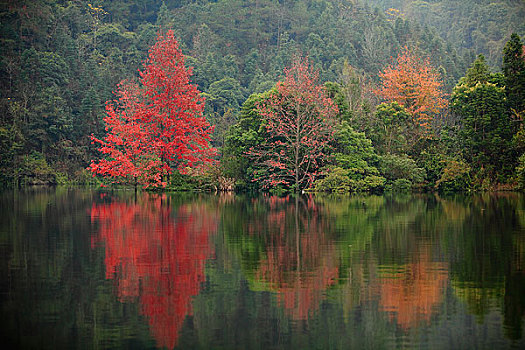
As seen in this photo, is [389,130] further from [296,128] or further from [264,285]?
[264,285]

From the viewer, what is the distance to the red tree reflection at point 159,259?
7436mm

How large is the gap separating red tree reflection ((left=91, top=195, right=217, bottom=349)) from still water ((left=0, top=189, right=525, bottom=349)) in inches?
1.3

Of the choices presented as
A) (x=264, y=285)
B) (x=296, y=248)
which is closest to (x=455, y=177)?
(x=296, y=248)

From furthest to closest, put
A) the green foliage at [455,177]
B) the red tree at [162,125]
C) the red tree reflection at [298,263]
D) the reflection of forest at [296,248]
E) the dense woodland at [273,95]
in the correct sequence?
the red tree at [162,125]
the dense woodland at [273,95]
the green foliage at [455,177]
the reflection of forest at [296,248]
the red tree reflection at [298,263]

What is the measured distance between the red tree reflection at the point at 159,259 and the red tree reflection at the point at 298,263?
115cm

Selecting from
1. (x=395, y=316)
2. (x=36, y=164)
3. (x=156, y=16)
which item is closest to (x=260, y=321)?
(x=395, y=316)

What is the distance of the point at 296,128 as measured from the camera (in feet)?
109

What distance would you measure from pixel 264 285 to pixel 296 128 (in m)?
24.9

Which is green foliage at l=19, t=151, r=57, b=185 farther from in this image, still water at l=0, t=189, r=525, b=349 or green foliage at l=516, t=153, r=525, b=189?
green foliage at l=516, t=153, r=525, b=189

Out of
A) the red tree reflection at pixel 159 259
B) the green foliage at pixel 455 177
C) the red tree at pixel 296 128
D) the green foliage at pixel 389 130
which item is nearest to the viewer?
the red tree reflection at pixel 159 259

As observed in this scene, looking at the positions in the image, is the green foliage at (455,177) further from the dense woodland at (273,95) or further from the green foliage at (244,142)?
the green foliage at (244,142)

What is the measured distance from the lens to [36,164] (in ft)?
150

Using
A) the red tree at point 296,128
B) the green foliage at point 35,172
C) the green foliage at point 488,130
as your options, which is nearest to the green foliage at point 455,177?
the green foliage at point 488,130

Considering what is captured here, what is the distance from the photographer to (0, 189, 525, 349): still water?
6.54 meters
